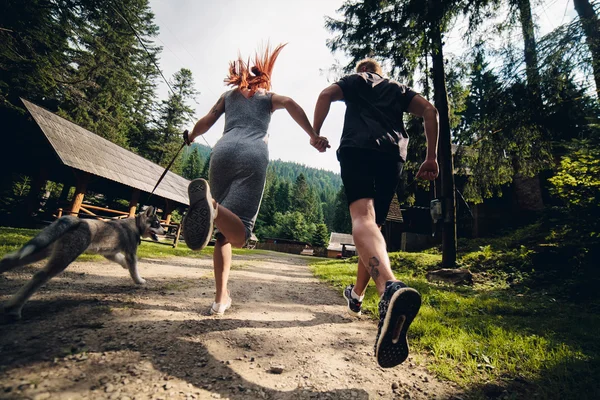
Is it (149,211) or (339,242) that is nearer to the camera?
(149,211)

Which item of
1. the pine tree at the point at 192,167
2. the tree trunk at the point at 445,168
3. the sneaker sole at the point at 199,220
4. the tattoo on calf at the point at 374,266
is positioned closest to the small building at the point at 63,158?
the sneaker sole at the point at 199,220

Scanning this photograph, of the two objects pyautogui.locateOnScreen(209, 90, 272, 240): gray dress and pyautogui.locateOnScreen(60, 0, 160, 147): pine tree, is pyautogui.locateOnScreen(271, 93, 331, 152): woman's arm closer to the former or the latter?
pyautogui.locateOnScreen(209, 90, 272, 240): gray dress

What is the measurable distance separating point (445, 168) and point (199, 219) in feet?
28.8

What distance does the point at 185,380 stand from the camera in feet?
4.50

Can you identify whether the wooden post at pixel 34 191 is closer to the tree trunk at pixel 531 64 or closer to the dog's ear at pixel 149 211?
the dog's ear at pixel 149 211

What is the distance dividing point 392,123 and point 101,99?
30.8 metres

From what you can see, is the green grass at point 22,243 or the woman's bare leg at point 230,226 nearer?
the woman's bare leg at point 230,226

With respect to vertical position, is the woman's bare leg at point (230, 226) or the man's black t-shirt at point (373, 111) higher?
the man's black t-shirt at point (373, 111)

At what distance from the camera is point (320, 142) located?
271cm

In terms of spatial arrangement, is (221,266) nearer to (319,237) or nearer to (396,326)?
(396,326)

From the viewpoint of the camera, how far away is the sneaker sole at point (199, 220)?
81.1 inches

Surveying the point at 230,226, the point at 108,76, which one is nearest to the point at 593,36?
the point at 230,226

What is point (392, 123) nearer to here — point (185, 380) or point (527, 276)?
point (185, 380)

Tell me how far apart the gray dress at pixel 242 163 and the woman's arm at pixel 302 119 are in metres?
0.26
